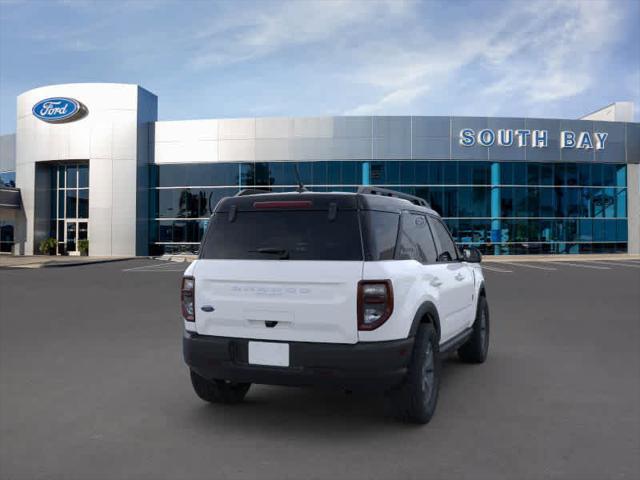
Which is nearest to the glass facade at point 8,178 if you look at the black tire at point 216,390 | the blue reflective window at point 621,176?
the black tire at point 216,390

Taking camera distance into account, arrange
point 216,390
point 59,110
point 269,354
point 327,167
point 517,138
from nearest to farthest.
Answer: point 269,354 → point 216,390 → point 327,167 → point 517,138 → point 59,110

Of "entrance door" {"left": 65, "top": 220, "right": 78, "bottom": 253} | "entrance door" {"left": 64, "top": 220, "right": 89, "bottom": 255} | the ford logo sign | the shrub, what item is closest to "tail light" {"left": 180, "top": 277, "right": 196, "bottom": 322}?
the ford logo sign

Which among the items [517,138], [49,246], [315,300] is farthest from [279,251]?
[49,246]

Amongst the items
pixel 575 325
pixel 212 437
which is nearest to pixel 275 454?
pixel 212 437

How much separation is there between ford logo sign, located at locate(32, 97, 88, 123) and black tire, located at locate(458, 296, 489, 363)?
3247 cm

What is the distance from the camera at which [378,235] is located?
4172 mm

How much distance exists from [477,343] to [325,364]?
3093mm

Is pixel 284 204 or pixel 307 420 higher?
pixel 284 204

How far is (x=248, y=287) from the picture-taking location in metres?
4.14

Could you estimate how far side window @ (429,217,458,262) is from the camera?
560 centimetres

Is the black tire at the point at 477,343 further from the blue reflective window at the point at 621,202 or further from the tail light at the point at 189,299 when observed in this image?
the blue reflective window at the point at 621,202

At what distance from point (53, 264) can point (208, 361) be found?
25.5 meters

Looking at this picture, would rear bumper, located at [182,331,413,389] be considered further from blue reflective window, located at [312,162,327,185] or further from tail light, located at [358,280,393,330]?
blue reflective window, located at [312,162,327,185]

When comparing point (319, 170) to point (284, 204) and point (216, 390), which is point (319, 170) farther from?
point (284, 204)
